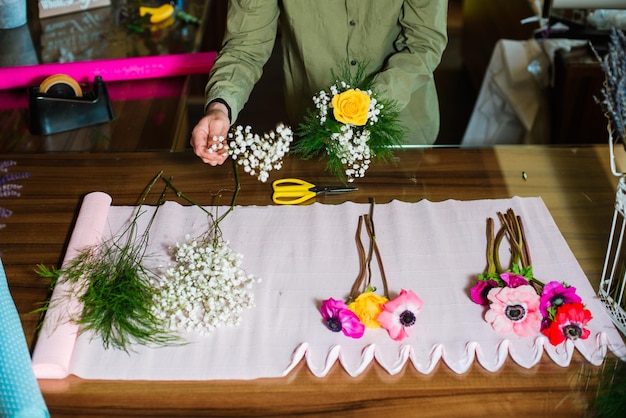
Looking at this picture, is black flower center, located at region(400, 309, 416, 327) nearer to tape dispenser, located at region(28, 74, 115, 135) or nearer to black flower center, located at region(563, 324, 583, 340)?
black flower center, located at region(563, 324, 583, 340)

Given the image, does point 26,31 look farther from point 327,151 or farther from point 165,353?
point 165,353

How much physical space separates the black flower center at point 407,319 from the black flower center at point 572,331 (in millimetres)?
274

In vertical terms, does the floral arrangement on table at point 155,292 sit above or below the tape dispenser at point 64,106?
above

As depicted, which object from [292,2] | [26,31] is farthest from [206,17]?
[292,2]

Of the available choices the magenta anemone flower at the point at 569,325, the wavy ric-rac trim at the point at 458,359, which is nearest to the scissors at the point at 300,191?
the wavy ric-rac trim at the point at 458,359

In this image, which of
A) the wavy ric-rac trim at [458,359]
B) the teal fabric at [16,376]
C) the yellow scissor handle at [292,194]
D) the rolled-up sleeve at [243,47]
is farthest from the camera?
the rolled-up sleeve at [243,47]

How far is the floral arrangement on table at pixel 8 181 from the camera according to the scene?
66.1 inches

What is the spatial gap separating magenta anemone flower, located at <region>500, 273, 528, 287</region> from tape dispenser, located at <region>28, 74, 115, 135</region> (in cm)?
128

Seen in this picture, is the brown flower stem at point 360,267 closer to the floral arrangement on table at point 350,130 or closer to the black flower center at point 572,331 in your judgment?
the floral arrangement on table at point 350,130

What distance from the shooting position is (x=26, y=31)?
8.73ft

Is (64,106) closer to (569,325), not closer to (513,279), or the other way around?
(513,279)

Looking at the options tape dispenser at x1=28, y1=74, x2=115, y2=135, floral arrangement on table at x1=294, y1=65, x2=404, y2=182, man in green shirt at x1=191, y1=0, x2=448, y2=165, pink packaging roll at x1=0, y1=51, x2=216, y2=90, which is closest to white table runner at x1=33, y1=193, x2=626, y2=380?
floral arrangement on table at x1=294, y1=65, x2=404, y2=182

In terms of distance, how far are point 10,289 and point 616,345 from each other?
1166 mm

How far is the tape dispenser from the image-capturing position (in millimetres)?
1982
